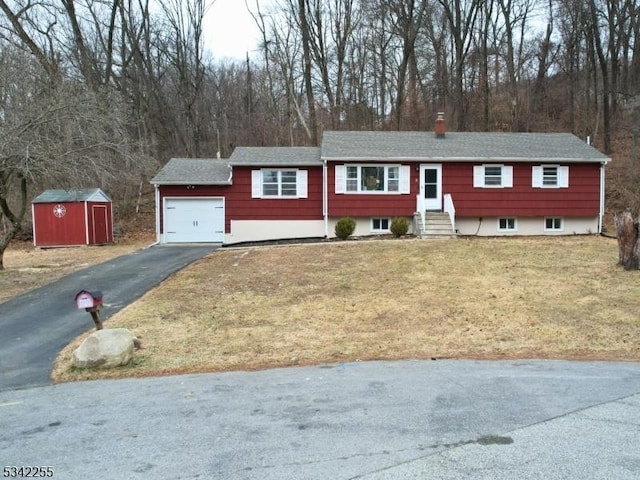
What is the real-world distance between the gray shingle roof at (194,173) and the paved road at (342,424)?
1501 centimetres

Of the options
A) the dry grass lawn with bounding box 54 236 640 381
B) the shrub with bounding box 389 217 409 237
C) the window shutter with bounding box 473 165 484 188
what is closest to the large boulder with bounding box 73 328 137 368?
the dry grass lawn with bounding box 54 236 640 381

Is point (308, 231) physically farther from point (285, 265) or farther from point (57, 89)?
point (57, 89)

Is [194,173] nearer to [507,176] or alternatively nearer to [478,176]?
[478,176]

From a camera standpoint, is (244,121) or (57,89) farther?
(244,121)

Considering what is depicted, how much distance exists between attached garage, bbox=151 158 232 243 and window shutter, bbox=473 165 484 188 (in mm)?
9751

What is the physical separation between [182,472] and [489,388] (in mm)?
3211

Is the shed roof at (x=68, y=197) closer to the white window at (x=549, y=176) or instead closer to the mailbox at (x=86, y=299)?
the mailbox at (x=86, y=299)

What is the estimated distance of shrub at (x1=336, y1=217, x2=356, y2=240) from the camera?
61.4 feet

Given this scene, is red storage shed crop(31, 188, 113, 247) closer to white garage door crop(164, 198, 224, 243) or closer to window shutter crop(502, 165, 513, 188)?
A: white garage door crop(164, 198, 224, 243)

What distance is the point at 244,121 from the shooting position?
35875 mm

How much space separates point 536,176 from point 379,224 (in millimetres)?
6483

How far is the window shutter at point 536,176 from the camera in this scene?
2002 cm

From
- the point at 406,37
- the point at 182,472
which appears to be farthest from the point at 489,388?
the point at 406,37

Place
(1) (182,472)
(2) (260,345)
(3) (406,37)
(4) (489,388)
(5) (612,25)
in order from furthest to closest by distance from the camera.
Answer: (3) (406,37) → (5) (612,25) → (2) (260,345) → (4) (489,388) → (1) (182,472)
